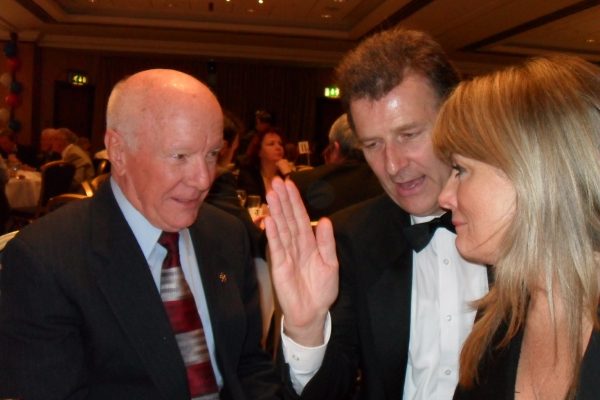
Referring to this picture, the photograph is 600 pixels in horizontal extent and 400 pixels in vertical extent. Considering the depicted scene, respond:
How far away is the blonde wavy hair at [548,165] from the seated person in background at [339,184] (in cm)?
189

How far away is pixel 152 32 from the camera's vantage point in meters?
12.5

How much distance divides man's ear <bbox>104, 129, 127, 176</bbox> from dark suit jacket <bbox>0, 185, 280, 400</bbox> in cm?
10

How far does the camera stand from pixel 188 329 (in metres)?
1.74

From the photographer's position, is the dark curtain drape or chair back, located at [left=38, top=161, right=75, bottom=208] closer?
chair back, located at [left=38, top=161, right=75, bottom=208]

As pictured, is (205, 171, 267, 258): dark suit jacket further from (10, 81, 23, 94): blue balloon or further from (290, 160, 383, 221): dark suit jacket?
(10, 81, 23, 94): blue balloon

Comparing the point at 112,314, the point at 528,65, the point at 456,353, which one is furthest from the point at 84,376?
the point at 528,65

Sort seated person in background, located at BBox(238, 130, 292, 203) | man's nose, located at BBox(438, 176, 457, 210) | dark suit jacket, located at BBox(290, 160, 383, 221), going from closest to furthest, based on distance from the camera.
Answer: man's nose, located at BBox(438, 176, 457, 210) < dark suit jacket, located at BBox(290, 160, 383, 221) < seated person in background, located at BBox(238, 130, 292, 203)

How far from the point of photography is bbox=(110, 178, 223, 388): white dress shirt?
5.83ft

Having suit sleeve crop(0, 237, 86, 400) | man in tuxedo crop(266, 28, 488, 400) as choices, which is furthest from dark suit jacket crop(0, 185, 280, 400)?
man in tuxedo crop(266, 28, 488, 400)

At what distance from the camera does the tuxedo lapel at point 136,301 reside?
160cm

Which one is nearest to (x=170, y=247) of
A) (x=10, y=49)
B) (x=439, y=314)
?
(x=439, y=314)

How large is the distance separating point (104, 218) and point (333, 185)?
73.3 inches

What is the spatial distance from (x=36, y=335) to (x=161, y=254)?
0.40m

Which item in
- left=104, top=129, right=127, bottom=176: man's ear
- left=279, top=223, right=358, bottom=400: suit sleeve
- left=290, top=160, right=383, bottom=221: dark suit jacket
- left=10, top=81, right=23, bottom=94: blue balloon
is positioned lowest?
left=279, top=223, right=358, bottom=400: suit sleeve
